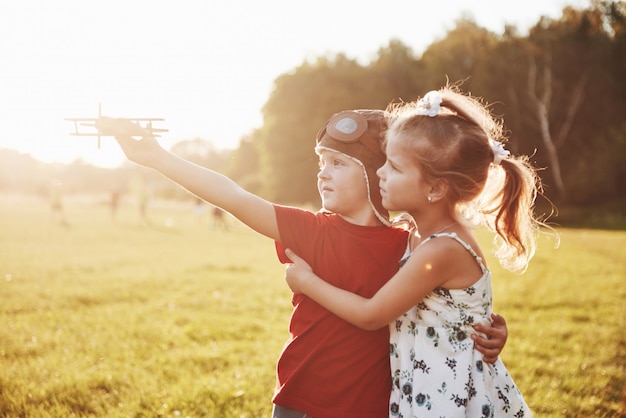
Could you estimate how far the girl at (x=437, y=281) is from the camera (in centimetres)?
207

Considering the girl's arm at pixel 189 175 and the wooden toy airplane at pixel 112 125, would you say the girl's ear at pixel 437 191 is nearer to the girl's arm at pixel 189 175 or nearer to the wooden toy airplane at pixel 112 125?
the girl's arm at pixel 189 175

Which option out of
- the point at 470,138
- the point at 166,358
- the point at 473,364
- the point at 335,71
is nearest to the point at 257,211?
the point at 470,138

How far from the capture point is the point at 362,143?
2.27 m

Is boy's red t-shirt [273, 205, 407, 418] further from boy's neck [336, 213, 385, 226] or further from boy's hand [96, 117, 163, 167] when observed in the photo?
boy's hand [96, 117, 163, 167]

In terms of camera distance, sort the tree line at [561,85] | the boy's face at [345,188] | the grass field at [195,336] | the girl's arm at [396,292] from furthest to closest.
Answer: the tree line at [561,85] < the grass field at [195,336] < the boy's face at [345,188] < the girl's arm at [396,292]

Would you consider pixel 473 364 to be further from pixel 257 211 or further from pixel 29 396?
pixel 29 396

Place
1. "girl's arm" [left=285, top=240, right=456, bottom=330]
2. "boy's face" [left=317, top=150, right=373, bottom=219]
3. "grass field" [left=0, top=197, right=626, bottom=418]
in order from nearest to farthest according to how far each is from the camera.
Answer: "girl's arm" [left=285, top=240, right=456, bottom=330]
"boy's face" [left=317, top=150, right=373, bottom=219]
"grass field" [left=0, top=197, right=626, bottom=418]

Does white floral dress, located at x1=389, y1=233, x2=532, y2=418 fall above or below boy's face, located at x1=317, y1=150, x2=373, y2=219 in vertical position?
below

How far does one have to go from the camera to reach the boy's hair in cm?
226

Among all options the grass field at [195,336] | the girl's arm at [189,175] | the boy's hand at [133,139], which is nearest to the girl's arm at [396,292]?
the girl's arm at [189,175]

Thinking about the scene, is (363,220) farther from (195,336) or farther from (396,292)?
(195,336)

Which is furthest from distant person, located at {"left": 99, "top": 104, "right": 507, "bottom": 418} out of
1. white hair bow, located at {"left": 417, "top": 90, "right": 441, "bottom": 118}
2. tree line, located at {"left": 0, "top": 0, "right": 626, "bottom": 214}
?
tree line, located at {"left": 0, "top": 0, "right": 626, "bottom": 214}

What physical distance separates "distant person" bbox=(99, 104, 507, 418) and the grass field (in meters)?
1.65

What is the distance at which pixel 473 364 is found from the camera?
217 centimetres
